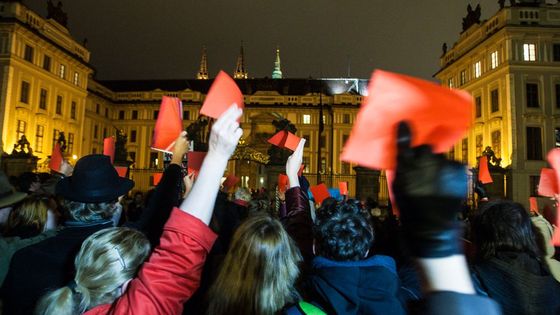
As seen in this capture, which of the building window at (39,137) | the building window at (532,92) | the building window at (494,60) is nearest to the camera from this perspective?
the building window at (532,92)

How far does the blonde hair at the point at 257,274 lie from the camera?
2.17m

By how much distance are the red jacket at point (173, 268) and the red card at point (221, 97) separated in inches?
22.7

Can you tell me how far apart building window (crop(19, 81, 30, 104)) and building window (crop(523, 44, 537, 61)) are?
43.9 meters

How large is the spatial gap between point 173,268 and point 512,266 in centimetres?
220

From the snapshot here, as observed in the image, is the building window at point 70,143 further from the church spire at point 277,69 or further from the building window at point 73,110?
the church spire at point 277,69

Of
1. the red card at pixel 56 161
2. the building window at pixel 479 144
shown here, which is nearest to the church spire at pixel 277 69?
the building window at pixel 479 144

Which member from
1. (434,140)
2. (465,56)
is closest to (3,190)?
(434,140)

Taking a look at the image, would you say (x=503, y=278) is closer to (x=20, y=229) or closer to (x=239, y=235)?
(x=239, y=235)

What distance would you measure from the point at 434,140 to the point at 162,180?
2.66 meters

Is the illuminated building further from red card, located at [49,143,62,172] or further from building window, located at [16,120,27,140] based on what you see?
building window, located at [16,120,27,140]

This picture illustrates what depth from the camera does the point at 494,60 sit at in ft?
116

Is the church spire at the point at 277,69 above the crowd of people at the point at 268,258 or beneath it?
above

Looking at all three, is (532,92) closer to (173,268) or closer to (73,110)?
(173,268)

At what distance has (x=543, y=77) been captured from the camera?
33562mm
